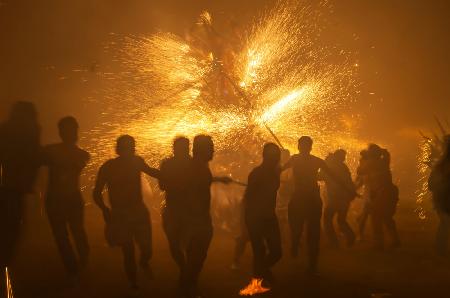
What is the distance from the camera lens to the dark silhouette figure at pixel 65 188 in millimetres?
5484

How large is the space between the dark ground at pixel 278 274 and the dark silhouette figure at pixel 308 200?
1.54ft

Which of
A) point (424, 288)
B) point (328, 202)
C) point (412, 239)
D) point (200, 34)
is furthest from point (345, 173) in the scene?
point (200, 34)

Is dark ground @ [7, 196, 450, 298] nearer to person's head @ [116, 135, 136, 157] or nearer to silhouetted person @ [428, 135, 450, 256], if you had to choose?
silhouetted person @ [428, 135, 450, 256]

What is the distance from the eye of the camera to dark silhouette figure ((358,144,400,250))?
322 inches

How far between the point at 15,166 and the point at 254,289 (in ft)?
10.5

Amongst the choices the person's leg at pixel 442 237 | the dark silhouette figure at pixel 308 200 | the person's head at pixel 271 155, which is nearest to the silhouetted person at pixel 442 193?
the person's leg at pixel 442 237

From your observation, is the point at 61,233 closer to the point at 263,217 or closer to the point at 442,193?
the point at 263,217

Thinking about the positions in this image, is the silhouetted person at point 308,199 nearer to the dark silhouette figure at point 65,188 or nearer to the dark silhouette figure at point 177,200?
the dark silhouette figure at point 177,200

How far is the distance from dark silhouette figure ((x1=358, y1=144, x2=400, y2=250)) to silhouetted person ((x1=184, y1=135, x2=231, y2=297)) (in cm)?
416

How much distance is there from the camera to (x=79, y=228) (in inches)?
228

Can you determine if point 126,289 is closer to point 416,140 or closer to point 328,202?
point 328,202

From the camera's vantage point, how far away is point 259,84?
12336 mm

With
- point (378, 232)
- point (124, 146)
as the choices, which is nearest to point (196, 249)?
point (124, 146)

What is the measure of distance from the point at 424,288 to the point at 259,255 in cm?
213
